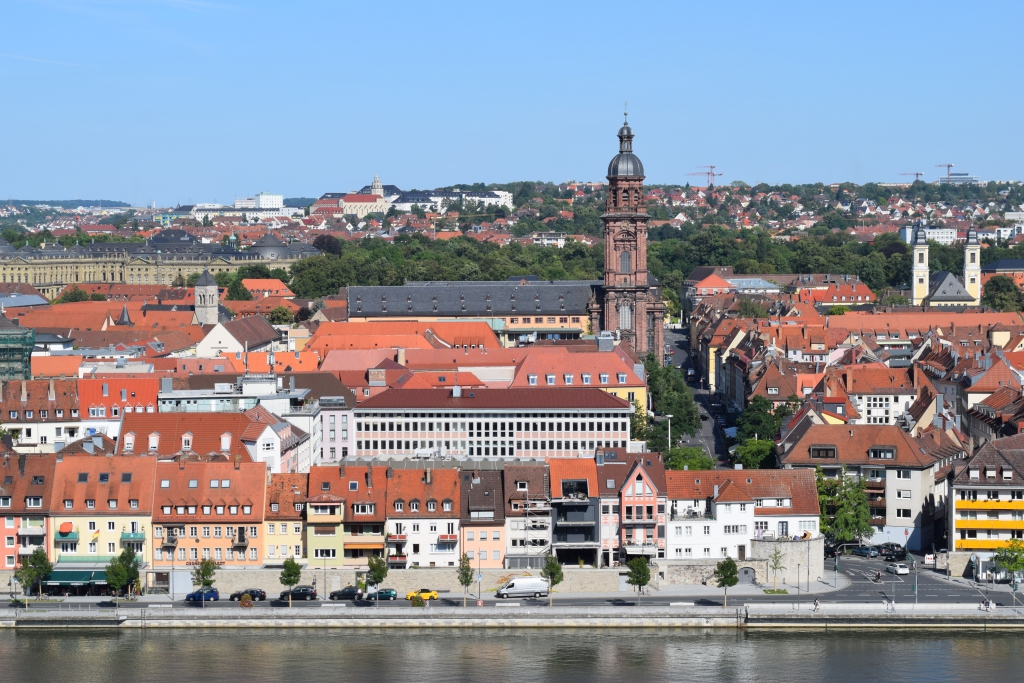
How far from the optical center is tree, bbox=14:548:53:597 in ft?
172

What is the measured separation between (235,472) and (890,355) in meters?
55.2

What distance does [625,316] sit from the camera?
358 ft

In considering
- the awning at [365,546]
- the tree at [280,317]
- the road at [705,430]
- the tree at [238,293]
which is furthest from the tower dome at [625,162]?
the awning at [365,546]

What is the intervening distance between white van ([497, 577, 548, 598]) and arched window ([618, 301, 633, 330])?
56684mm

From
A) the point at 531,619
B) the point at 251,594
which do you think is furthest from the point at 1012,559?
the point at 251,594

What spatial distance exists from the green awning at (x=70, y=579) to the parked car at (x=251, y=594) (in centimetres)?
396

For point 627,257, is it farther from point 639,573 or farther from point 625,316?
point 639,573

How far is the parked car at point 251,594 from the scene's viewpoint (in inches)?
2076

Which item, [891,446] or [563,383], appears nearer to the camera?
[891,446]

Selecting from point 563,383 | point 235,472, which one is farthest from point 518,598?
point 563,383

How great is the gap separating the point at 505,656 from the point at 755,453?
71.2 ft

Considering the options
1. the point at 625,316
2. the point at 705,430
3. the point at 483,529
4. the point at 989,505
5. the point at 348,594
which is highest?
the point at 625,316

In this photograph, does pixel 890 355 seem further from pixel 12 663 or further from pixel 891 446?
pixel 12 663

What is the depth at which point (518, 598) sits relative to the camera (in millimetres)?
52938
